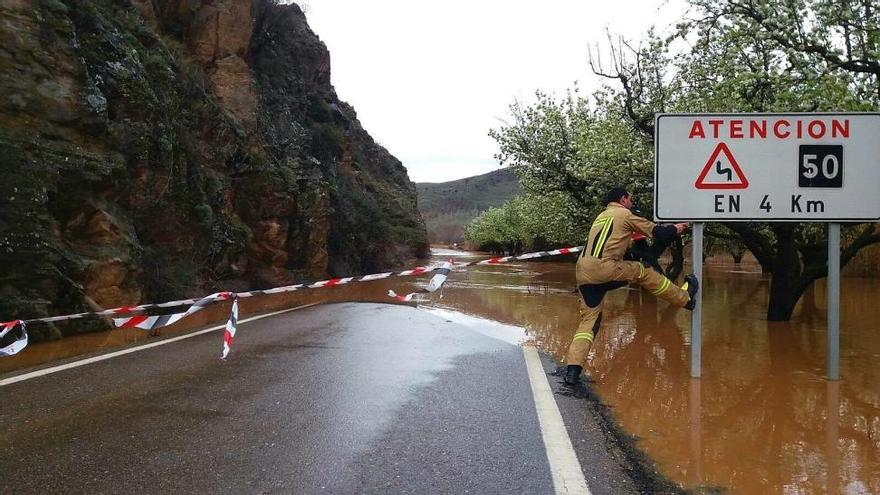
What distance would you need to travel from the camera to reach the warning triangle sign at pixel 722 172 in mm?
6383

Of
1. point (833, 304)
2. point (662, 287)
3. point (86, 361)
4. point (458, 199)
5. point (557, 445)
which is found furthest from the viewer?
point (458, 199)

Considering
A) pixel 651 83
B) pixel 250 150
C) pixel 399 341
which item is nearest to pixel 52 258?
pixel 399 341

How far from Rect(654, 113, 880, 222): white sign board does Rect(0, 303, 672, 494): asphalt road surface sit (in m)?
2.46

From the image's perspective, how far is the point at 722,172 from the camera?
6.39m

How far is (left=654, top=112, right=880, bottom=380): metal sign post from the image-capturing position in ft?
20.7

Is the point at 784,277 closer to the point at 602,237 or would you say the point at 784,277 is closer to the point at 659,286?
the point at 659,286

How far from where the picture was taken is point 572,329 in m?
10.6

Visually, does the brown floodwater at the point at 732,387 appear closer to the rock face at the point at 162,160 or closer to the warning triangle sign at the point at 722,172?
the rock face at the point at 162,160

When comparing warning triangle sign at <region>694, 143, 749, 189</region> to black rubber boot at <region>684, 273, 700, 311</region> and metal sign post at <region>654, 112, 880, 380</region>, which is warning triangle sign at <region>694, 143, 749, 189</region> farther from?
black rubber boot at <region>684, 273, 700, 311</region>

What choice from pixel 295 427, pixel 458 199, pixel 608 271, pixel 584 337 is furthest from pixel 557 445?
pixel 458 199

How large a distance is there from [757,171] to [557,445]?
3.99m

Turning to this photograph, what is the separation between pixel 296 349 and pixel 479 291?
1165 centimetres

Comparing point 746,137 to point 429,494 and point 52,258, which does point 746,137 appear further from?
point 52,258

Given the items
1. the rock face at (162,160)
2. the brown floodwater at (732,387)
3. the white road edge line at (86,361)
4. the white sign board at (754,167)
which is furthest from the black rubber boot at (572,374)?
the rock face at (162,160)
